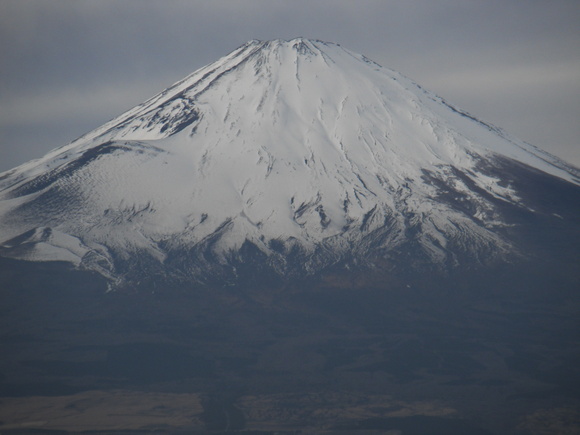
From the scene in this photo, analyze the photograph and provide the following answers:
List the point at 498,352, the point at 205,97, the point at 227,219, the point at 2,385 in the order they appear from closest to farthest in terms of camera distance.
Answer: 1. the point at 2,385
2. the point at 498,352
3. the point at 227,219
4. the point at 205,97

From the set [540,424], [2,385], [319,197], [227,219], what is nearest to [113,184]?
[227,219]

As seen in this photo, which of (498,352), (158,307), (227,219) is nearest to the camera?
(498,352)

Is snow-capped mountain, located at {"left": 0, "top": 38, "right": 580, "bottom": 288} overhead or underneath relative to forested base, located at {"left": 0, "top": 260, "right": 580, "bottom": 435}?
overhead

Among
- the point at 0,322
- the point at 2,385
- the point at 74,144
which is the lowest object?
the point at 2,385

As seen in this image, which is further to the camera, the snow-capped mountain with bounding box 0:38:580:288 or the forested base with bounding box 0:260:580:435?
the snow-capped mountain with bounding box 0:38:580:288

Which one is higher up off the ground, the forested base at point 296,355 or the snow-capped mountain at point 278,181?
the snow-capped mountain at point 278,181

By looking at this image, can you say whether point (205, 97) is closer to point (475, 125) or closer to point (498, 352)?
point (475, 125)
